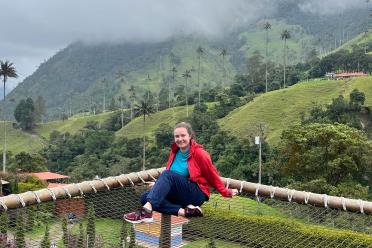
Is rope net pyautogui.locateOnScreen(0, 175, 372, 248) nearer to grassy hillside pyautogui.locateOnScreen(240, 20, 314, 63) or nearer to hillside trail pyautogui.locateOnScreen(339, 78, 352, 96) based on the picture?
hillside trail pyautogui.locateOnScreen(339, 78, 352, 96)

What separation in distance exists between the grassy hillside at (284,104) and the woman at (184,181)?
1420 inches

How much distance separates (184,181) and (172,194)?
0.12 metres

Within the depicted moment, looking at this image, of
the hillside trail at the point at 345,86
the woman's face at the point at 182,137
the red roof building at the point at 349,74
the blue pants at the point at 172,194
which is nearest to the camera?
the blue pants at the point at 172,194

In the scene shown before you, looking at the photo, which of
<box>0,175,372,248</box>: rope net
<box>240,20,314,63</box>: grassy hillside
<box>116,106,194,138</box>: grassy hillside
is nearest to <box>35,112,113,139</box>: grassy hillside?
<box>116,106,194,138</box>: grassy hillside

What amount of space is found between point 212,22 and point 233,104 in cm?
12684

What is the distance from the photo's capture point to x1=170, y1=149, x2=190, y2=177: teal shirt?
342 cm

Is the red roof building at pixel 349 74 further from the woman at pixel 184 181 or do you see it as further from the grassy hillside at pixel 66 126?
the woman at pixel 184 181

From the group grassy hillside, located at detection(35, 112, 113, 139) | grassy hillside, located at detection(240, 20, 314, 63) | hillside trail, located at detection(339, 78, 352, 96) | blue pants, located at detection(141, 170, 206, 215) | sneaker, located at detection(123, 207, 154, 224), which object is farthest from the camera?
grassy hillside, located at detection(240, 20, 314, 63)

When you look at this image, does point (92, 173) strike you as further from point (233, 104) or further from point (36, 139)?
point (36, 139)

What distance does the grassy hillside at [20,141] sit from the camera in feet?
180

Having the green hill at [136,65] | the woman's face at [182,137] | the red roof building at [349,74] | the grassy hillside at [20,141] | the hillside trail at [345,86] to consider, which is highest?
the green hill at [136,65]

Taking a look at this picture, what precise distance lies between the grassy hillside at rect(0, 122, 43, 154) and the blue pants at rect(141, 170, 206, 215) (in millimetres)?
52340

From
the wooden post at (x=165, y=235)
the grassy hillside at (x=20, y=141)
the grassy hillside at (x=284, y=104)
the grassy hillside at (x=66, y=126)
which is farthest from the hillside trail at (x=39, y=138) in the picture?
the wooden post at (x=165, y=235)

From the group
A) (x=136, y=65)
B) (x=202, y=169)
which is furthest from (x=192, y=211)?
(x=136, y=65)
